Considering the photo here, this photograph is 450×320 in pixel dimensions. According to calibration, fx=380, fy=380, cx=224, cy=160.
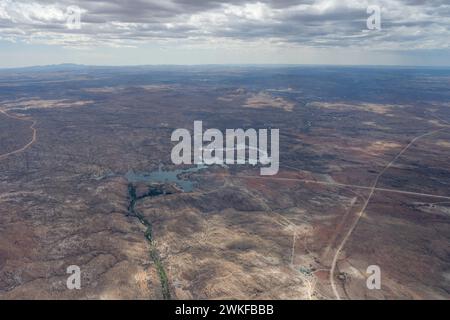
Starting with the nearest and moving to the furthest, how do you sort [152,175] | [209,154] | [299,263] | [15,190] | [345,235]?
[299,263] → [345,235] → [15,190] → [152,175] → [209,154]

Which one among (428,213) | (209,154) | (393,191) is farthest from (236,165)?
(428,213)

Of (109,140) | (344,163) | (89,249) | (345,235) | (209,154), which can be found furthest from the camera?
(109,140)

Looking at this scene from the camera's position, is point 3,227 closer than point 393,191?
Yes

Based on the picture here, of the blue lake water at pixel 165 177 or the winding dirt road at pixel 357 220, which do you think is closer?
the winding dirt road at pixel 357 220

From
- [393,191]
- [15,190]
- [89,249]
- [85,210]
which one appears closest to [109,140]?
[15,190]

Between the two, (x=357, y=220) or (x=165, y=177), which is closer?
(x=357, y=220)

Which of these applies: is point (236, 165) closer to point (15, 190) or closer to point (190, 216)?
point (190, 216)

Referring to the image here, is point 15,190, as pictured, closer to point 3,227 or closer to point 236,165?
point 3,227

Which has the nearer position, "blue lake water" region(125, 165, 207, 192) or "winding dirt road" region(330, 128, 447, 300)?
"winding dirt road" region(330, 128, 447, 300)

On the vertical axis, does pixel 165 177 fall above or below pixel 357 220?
above
